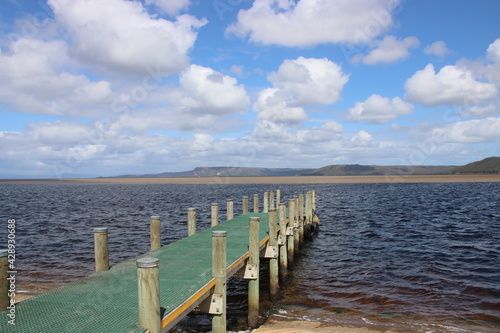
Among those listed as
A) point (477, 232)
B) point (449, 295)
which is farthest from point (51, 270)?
point (477, 232)

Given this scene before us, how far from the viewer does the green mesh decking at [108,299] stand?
Answer: 5211 millimetres

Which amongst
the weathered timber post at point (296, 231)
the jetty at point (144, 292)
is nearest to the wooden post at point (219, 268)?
the jetty at point (144, 292)

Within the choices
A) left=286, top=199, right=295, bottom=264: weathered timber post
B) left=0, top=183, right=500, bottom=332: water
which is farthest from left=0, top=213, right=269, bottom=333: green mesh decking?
left=286, top=199, right=295, bottom=264: weathered timber post

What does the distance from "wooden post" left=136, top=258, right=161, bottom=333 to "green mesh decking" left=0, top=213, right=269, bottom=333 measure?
0.18 metres

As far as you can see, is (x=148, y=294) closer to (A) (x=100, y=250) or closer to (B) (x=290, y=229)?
(A) (x=100, y=250)

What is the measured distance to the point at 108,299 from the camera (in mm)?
6273

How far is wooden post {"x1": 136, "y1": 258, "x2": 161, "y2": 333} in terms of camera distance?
16.7 ft

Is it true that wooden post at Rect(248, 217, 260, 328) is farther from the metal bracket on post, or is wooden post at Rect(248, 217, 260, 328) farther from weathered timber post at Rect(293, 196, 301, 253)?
weathered timber post at Rect(293, 196, 301, 253)

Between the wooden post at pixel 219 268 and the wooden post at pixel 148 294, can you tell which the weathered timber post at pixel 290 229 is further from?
the wooden post at pixel 148 294

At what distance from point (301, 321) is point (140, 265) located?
6571 mm

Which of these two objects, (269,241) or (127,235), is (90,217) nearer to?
(127,235)

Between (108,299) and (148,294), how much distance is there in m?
1.58

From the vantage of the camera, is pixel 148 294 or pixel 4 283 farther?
pixel 4 283

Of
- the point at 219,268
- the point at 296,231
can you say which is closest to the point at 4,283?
the point at 219,268
